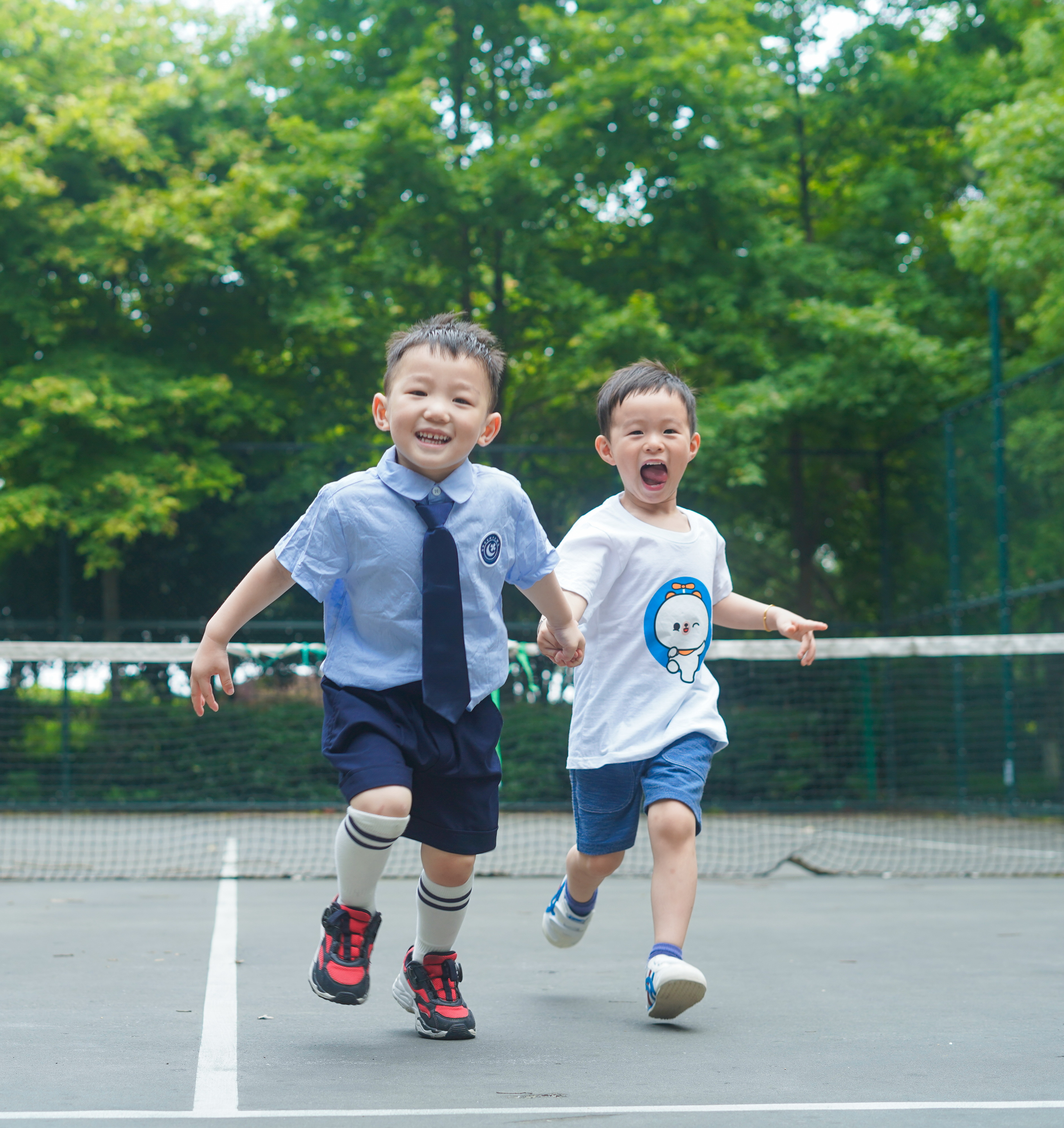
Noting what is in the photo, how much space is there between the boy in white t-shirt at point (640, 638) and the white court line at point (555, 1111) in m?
1.16

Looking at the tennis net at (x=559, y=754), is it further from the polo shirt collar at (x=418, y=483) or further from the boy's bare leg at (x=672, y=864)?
the polo shirt collar at (x=418, y=483)

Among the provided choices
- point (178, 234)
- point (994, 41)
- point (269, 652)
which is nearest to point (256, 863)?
point (269, 652)

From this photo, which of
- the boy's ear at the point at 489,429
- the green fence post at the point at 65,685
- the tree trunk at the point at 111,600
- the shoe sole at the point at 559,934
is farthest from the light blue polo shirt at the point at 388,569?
the tree trunk at the point at 111,600

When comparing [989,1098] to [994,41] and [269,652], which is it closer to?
[269,652]

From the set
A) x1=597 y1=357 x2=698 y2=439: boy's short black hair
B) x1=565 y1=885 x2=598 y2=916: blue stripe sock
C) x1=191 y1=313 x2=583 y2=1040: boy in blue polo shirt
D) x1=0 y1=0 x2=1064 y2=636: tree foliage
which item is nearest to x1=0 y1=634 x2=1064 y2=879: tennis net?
x1=0 y1=0 x2=1064 y2=636: tree foliage

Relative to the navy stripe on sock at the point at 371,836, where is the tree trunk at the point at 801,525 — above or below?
above

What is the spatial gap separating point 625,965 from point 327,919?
1.79 m

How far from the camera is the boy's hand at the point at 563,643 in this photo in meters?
3.65

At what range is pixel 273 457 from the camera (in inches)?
627

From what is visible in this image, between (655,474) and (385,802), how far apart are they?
4.67ft

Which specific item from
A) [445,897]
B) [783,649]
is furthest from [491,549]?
[783,649]

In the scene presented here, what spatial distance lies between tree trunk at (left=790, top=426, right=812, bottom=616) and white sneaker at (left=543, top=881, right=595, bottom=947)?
517 inches

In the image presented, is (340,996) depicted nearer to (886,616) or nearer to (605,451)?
(605,451)

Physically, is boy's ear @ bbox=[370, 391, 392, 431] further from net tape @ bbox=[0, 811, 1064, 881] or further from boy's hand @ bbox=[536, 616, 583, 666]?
net tape @ bbox=[0, 811, 1064, 881]
